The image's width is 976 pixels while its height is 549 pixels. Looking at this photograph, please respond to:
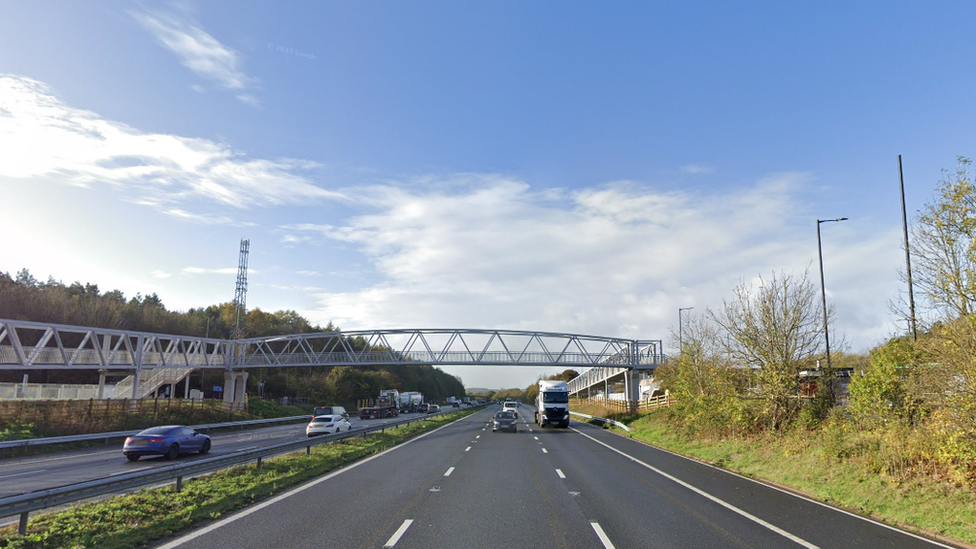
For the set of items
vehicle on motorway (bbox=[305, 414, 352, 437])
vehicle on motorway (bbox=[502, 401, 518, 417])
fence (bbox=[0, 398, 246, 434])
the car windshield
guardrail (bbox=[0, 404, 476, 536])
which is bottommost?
vehicle on motorway (bbox=[502, 401, 518, 417])

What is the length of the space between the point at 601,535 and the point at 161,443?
19450 mm

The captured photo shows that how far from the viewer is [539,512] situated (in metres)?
12.0

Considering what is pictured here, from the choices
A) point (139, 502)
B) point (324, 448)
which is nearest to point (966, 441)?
point (139, 502)

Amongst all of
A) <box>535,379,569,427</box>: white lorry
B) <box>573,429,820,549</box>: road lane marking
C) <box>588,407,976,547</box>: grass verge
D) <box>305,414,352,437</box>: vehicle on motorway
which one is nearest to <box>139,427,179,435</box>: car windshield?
<box>305,414,352,437</box>: vehicle on motorway

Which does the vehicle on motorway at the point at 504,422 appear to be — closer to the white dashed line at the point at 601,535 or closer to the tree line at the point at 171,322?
the white dashed line at the point at 601,535

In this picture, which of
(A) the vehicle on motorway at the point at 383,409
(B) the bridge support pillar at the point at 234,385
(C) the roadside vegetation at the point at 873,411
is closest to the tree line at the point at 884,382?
(C) the roadside vegetation at the point at 873,411

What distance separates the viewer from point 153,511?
1131 centimetres

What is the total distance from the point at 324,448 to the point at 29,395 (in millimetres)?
26567

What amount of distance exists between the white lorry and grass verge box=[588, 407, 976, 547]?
23.2 meters

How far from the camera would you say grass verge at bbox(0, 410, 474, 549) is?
9125 millimetres

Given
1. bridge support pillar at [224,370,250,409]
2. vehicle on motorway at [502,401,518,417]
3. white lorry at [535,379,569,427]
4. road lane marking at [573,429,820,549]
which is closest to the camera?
road lane marking at [573,429,820,549]

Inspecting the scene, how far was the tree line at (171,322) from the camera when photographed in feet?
235

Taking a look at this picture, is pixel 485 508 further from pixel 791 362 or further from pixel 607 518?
pixel 791 362

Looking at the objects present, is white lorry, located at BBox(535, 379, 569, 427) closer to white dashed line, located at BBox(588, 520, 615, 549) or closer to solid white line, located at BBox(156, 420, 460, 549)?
solid white line, located at BBox(156, 420, 460, 549)
